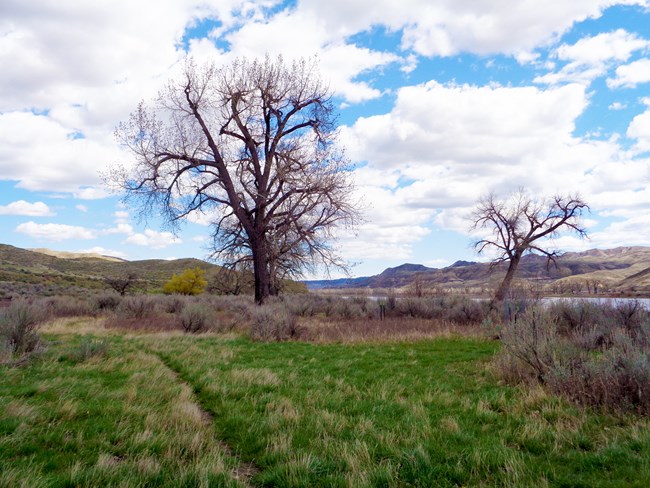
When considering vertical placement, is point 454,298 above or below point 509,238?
below

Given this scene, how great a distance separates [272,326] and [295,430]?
9.95m

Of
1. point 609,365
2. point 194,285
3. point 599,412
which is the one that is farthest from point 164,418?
point 194,285

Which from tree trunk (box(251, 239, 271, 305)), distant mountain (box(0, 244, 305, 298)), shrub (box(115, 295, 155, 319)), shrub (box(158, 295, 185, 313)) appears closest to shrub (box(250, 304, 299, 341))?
tree trunk (box(251, 239, 271, 305))

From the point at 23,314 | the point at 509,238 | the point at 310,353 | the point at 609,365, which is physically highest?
the point at 509,238

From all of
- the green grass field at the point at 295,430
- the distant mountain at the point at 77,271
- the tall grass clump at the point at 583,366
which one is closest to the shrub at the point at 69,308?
the green grass field at the point at 295,430

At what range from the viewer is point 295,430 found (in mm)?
5258

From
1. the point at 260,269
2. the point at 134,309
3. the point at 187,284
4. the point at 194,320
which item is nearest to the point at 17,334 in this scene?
the point at 194,320

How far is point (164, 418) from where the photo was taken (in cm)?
542

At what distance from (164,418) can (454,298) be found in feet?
70.5

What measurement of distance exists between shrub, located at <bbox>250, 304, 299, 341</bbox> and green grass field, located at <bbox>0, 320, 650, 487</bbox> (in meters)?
5.80

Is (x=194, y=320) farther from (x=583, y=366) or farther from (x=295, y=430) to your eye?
(x=583, y=366)

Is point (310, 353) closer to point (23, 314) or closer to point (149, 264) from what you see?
point (23, 314)

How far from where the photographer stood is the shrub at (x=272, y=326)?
14930mm

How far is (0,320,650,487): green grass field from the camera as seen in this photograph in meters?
3.88
